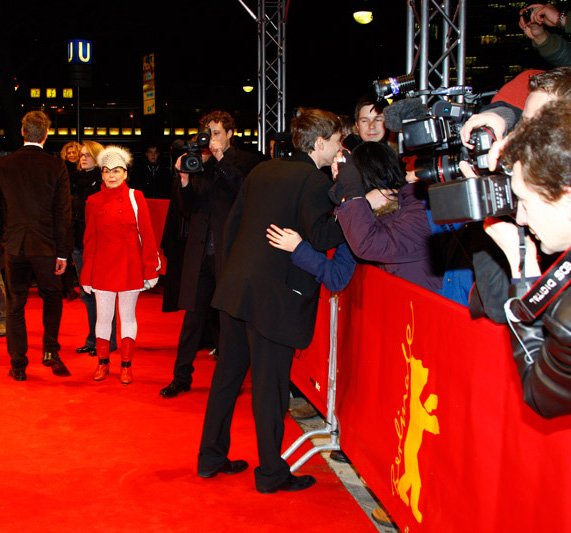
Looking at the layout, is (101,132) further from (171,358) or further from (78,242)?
(171,358)

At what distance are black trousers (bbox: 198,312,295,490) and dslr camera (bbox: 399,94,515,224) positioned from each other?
1.34 metres

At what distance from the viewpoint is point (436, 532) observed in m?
2.46

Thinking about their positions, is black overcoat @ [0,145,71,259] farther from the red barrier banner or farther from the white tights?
the red barrier banner

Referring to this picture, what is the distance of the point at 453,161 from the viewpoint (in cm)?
232

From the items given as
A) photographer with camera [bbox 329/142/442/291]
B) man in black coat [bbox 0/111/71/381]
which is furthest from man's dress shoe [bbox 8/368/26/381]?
photographer with camera [bbox 329/142/442/291]

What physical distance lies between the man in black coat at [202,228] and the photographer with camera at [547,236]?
357 cm

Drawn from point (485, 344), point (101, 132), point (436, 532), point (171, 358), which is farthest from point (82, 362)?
point (101, 132)

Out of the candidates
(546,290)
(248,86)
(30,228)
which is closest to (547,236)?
(546,290)

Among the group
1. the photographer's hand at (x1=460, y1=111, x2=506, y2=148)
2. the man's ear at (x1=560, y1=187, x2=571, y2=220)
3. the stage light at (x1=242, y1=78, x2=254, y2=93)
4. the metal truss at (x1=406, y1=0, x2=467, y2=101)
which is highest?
the stage light at (x1=242, y1=78, x2=254, y2=93)

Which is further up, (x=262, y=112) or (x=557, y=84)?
(x=262, y=112)

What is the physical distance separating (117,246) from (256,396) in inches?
94.6

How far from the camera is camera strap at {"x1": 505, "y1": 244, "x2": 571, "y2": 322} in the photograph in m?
1.53

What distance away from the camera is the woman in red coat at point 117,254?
18.0 ft

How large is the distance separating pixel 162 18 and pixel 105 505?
1853 cm
